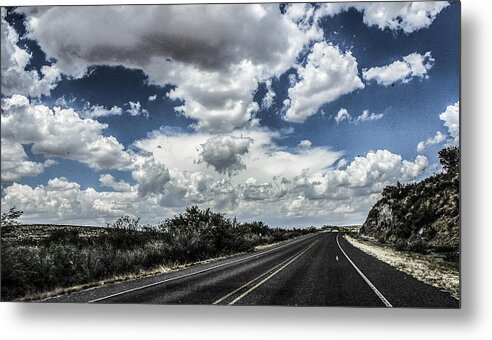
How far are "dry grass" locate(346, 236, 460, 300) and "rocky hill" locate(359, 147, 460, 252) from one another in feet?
1.06

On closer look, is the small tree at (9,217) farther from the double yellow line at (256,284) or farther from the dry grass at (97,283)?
the double yellow line at (256,284)

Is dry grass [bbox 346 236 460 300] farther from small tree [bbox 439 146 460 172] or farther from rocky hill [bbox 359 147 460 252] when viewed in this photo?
small tree [bbox 439 146 460 172]

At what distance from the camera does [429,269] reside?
41.1 feet

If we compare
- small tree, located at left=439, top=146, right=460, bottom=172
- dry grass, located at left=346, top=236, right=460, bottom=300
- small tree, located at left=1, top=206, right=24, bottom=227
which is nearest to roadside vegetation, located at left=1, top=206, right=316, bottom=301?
small tree, located at left=1, top=206, right=24, bottom=227

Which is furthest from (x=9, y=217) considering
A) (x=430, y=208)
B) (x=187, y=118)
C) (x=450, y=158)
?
(x=430, y=208)

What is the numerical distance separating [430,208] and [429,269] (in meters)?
1.76

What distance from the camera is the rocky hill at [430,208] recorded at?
1088cm

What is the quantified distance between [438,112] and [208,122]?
5.91 meters

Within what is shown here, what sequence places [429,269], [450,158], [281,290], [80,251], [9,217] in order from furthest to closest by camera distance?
[80,251], [429,269], [9,217], [281,290], [450,158]

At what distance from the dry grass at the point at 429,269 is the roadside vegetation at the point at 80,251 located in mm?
3337

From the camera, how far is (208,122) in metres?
12.3

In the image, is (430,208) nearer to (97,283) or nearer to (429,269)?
(429,269)

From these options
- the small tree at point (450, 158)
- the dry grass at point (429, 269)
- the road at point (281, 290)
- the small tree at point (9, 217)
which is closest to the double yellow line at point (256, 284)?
the road at point (281, 290)

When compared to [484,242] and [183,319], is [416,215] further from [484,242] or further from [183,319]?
[183,319]
